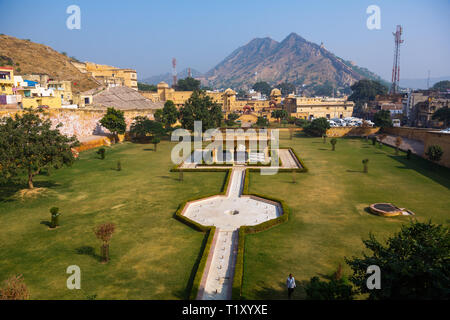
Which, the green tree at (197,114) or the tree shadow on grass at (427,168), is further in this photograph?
the green tree at (197,114)

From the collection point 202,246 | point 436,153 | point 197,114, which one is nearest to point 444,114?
→ point 436,153

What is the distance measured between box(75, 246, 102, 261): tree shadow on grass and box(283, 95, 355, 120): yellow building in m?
93.8

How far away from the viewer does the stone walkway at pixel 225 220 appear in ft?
43.7

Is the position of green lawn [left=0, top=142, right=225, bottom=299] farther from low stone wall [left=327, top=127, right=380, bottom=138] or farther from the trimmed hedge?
Result: low stone wall [left=327, top=127, right=380, bottom=138]

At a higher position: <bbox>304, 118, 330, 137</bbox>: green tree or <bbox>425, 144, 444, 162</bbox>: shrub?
<bbox>304, 118, 330, 137</bbox>: green tree

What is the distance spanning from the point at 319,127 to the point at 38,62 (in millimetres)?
80190

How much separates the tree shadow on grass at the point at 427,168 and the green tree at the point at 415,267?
66.9 feet

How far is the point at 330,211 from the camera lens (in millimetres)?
21172

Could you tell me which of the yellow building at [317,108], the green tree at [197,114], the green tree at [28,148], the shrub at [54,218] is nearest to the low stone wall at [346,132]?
the green tree at [197,114]

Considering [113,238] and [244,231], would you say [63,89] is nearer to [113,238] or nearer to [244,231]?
[113,238]

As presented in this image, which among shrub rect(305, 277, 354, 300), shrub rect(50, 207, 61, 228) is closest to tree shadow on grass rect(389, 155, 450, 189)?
shrub rect(305, 277, 354, 300)

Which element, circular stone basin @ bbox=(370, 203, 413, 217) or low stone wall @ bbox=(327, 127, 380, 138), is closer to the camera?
circular stone basin @ bbox=(370, 203, 413, 217)

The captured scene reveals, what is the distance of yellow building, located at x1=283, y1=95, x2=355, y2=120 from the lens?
103 m

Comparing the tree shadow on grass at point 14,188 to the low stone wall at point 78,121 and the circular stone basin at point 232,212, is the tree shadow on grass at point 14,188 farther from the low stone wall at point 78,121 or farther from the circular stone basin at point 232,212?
the low stone wall at point 78,121
